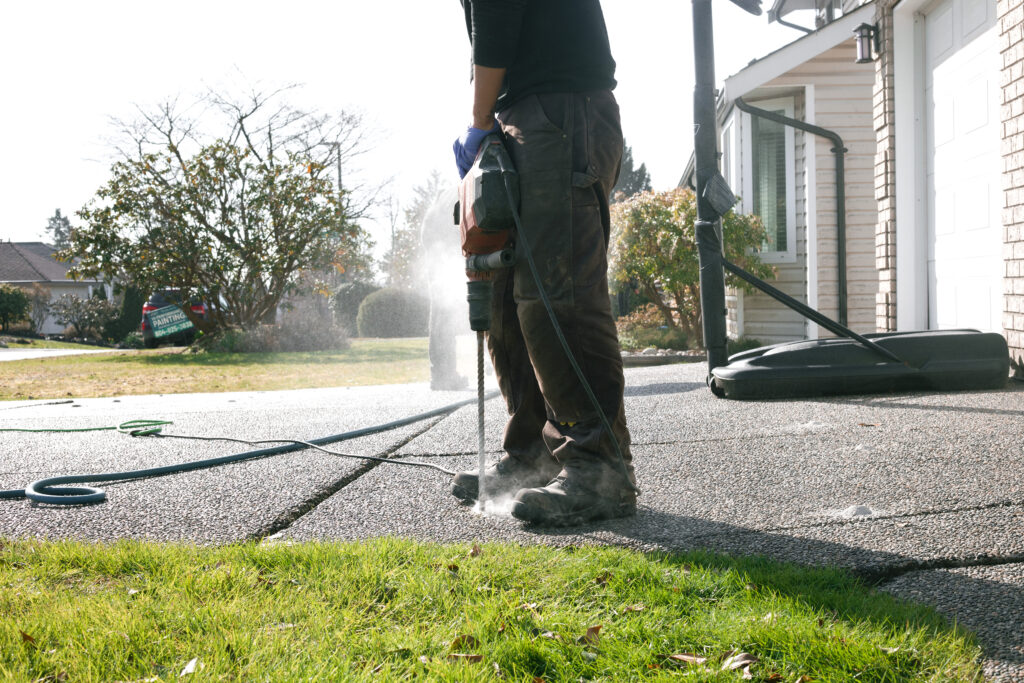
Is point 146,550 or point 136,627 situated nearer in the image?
point 136,627

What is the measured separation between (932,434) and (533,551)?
2095mm

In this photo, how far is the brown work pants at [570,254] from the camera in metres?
2.21

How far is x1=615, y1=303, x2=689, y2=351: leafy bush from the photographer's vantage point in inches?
487

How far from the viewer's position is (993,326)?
537 cm

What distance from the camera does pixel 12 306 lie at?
23.0 m

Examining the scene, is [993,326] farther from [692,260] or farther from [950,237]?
[692,260]

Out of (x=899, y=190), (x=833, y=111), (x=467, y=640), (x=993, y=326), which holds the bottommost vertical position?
(x=467, y=640)

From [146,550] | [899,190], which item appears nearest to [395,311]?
[899,190]

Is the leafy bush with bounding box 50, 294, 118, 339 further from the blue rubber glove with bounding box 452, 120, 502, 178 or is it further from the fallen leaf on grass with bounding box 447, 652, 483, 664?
the fallen leaf on grass with bounding box 447, 652, 483, 664

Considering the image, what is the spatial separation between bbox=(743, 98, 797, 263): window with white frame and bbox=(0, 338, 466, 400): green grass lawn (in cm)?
448

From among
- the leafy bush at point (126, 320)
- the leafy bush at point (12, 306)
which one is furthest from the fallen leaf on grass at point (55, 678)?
the leafy bush at point (12, 306)

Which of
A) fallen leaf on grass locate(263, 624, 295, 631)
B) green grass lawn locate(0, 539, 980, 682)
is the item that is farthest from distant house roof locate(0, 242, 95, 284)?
fallen leaf on grass locate(263, 624, 295, 631)

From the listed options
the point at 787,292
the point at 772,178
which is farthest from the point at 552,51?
the point at 772,178

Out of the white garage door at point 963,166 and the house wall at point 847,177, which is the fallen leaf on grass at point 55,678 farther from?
the house wall at point 847,177
